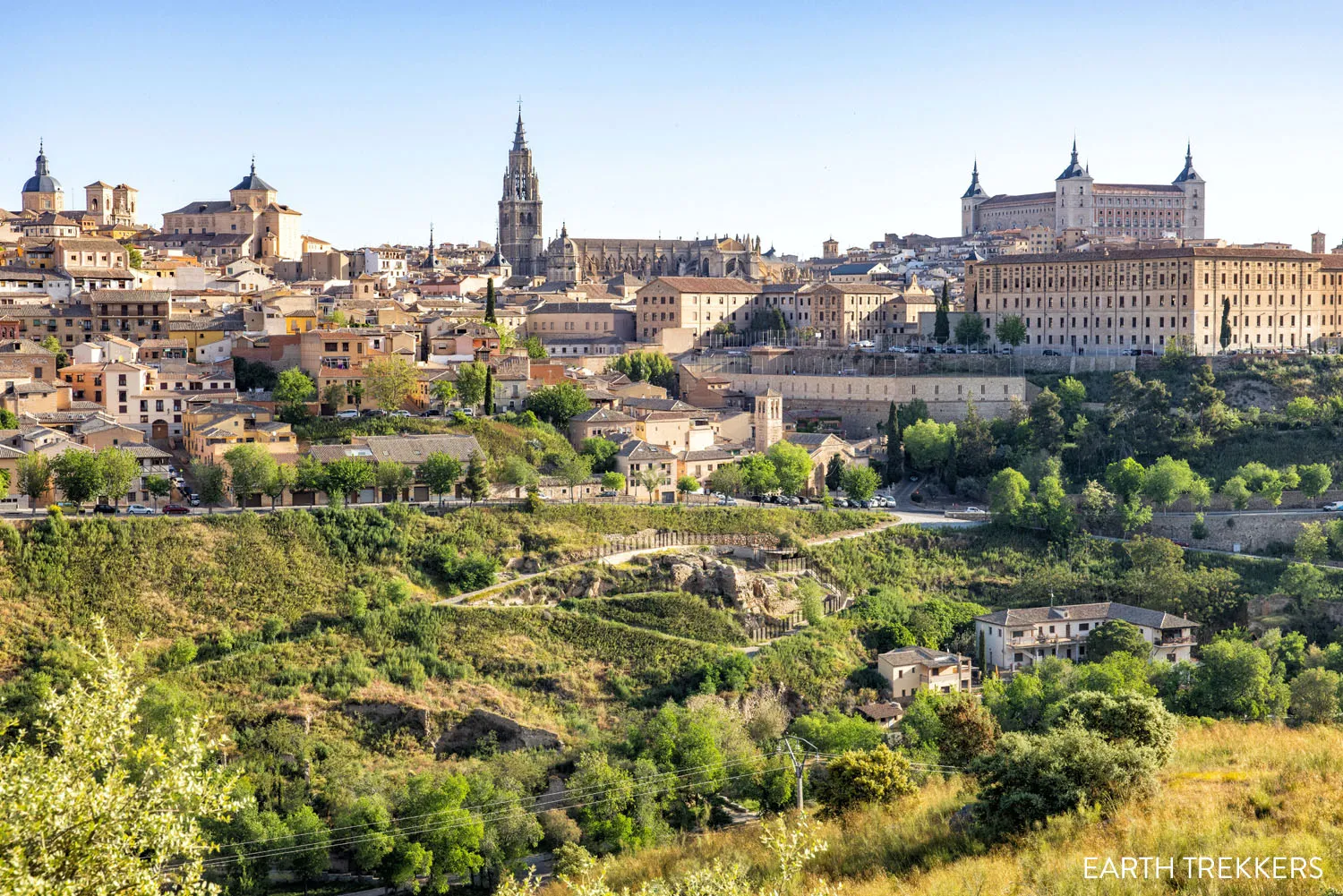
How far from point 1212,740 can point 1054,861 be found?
17.9 ft

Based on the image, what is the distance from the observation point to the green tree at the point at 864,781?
Answer: 63.3ft

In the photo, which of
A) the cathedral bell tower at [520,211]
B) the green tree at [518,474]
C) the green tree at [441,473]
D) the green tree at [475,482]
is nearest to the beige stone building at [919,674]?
the green tree at [518,474]

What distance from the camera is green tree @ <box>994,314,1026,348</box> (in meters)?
57.2

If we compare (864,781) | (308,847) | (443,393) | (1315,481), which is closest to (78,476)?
(443,393)

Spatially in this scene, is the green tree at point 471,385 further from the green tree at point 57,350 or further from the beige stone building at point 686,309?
the beige stone building at point 686,309

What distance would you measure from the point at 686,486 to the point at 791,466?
350 cm

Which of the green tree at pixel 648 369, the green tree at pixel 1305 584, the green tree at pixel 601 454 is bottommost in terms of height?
the green tree at pixel 1305 584

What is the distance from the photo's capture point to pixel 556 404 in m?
44.5

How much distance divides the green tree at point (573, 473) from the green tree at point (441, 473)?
3.29m

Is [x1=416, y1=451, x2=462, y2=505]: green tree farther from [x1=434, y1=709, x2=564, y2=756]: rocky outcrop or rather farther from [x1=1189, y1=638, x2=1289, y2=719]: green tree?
[x1=1189, y1=638, x2=1289, y2=719]: green tree

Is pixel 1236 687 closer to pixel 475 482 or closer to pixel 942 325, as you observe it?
pixel 475 482

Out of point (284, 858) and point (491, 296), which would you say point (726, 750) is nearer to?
point (284, 858)

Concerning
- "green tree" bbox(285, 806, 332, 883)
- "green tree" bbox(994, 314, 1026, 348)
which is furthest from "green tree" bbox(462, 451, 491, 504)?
"green tree" bbox(994, 314, 1026, 348)

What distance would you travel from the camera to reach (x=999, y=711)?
28.9m
